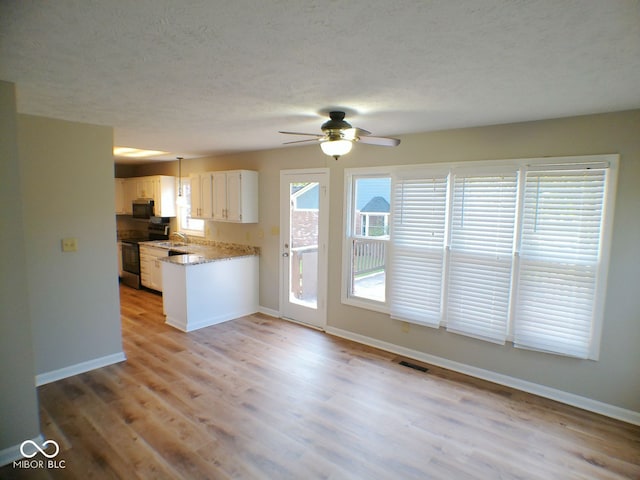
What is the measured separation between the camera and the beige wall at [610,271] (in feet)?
9.11

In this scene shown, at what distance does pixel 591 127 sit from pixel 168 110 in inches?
136

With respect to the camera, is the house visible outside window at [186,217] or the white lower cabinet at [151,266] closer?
the white lower cabinet at [151,266]

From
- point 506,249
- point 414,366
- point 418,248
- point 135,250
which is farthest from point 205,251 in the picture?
point 506,249

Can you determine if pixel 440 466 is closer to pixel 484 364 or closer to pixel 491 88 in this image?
pixel 484 364

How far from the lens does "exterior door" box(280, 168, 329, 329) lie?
462 centimetres

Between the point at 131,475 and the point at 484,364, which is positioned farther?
the point at 484,364

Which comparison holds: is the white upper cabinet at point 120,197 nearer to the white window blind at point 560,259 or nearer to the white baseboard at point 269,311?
the white baseboard at point 269,311

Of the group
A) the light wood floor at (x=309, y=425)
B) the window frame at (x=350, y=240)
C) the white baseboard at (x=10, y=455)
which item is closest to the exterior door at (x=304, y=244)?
the window frame at (x=350, y=240)

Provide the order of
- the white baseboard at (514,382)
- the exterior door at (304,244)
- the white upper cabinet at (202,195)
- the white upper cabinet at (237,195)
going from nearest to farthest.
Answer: the white baseboard at (514,382) < the exterior door at (304,244) < the white upper cabinet at (237,195) < the white upper cabinet at (202,195)

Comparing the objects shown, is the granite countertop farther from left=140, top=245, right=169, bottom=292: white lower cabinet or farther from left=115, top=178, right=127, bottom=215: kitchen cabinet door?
left=115, top=178, right=127, bottom=215: kitchen cabinet door

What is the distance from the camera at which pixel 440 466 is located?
7.61 feet

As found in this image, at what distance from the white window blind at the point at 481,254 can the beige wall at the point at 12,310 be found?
3.54 meters

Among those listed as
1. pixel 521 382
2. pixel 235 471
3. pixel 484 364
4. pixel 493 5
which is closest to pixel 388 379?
pixel 484 364

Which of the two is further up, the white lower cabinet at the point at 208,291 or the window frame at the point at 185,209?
the window frame at the point at 185,209
